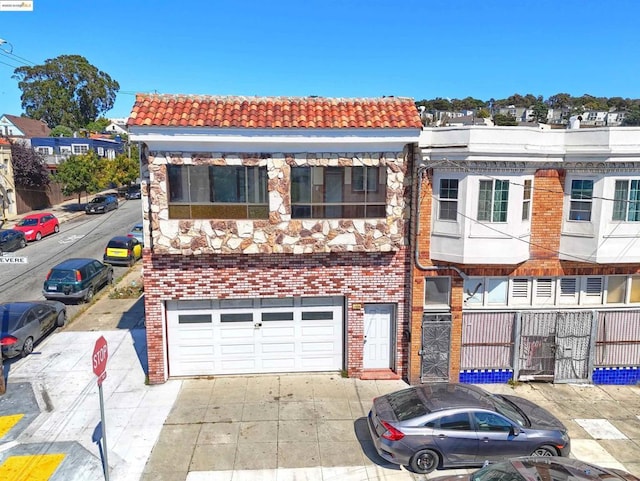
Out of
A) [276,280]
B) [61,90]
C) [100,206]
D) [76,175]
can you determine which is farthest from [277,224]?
[61,90]

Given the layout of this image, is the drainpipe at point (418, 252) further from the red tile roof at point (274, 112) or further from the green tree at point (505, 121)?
the green tree at point (505, 121)

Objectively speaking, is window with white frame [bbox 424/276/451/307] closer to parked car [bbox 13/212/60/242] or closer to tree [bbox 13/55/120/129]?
parked car [bbox 13/212/60/242]

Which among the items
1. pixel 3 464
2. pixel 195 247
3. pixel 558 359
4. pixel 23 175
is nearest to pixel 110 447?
pixel 3 464

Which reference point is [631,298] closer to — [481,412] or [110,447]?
[481,412]

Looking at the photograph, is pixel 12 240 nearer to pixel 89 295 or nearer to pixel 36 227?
pixel 36 227

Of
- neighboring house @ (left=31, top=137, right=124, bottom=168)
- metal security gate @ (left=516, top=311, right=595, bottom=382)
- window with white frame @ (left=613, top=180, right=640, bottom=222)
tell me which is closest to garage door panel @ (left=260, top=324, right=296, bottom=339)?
metal security gate @ (left=516, top=311, right=595, bottom=382)

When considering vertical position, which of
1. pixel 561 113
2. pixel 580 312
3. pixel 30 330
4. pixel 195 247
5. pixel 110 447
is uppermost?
pixel 561 113
